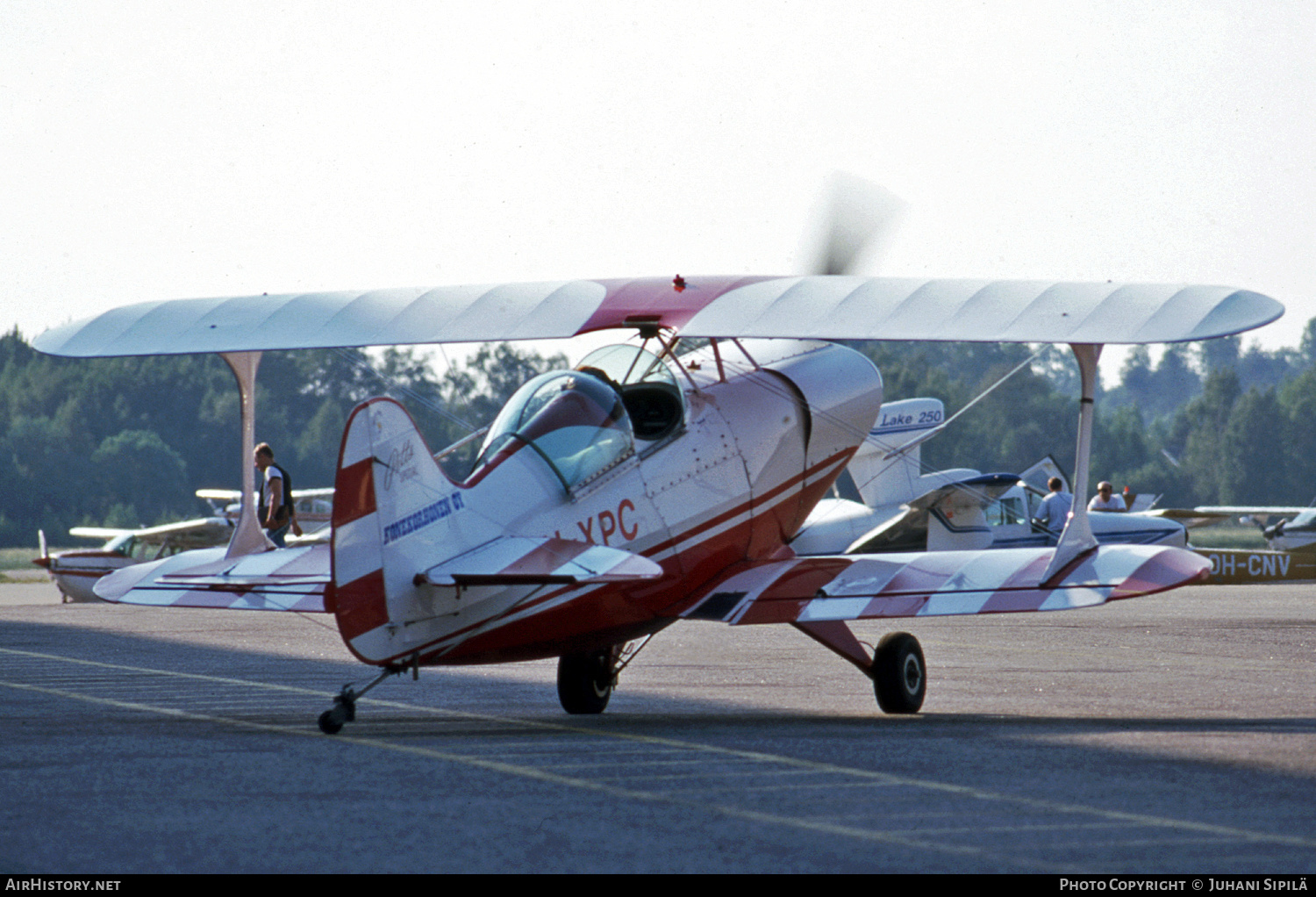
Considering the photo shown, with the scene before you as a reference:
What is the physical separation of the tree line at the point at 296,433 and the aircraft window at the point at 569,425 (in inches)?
2484

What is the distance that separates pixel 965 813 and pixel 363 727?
4.62 metres

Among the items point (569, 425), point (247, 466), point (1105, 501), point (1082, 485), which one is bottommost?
point (1105, 501)

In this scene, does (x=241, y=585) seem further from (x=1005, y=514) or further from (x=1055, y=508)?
(x=1005, y=514)

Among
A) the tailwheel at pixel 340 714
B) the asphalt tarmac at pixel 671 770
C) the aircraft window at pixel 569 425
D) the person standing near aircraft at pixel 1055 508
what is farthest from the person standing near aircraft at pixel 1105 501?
the tailwheel at pixel 340 714

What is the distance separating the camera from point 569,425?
32.9 feet

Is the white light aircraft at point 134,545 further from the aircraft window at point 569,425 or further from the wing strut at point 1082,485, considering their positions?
the wing strut at point 1082,485

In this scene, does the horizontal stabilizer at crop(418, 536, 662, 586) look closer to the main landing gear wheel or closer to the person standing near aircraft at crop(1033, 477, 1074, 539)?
the main landing gear wheel

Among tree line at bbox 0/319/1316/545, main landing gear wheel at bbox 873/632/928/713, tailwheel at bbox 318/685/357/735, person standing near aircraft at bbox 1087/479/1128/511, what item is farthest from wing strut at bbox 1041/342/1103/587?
tree line at bbox 0/319/1316/545

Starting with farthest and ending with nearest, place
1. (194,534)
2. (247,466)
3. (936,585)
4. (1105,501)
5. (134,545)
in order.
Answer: (134,545) < (194,534) < (1105,501) < (247,466) < (936,585)

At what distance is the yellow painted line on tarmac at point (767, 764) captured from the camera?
236 inches

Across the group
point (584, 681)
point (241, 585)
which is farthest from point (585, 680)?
point (241, 585)

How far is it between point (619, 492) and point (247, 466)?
2.86 m

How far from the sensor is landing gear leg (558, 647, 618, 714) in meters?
11.2

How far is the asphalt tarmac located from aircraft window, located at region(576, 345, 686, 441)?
2.02 m
